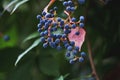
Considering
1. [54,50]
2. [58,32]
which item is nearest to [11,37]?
[54,50]

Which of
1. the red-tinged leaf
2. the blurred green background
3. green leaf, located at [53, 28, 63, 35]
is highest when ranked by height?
green leaf, located at [53, 28, 63, 35]

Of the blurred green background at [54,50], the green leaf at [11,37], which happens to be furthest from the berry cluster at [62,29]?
the green leaf at [11,37]

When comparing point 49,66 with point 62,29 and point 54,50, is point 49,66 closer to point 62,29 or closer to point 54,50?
point 54,50

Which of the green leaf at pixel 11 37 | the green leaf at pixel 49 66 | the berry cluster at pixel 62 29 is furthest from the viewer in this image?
the green leaf at pixel 11 37

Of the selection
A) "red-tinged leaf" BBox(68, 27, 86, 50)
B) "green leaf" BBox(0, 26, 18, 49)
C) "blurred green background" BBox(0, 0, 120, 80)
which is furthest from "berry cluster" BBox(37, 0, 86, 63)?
"green leaf" BBox(0, 26, 18, 49)

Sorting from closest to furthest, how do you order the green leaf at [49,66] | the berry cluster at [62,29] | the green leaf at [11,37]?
the berry cluster at [62,29] → the green leaf at [49,66] → the green leaf at [11,37]

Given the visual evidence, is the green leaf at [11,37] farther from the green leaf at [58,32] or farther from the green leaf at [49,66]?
the green leaf at [58,32]

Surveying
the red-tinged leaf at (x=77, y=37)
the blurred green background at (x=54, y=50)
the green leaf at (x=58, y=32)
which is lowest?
the blurred green background at (x=54, y=50)

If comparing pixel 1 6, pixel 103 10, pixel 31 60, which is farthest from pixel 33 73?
pixel 103 10

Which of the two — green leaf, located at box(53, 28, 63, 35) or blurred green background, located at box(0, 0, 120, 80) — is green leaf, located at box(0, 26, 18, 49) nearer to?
blurred green background, located at box(0, 0, 120, 80)
